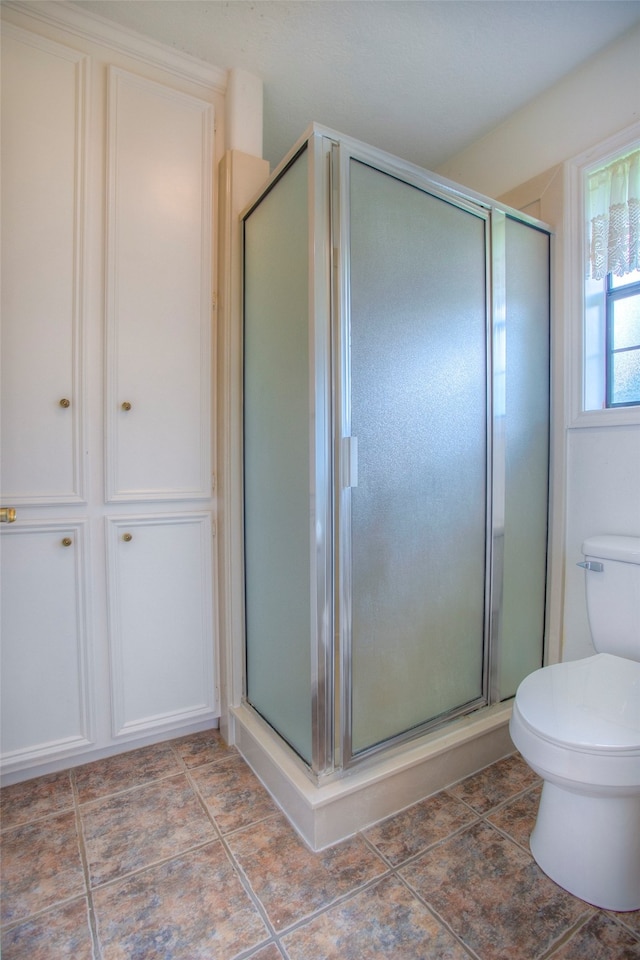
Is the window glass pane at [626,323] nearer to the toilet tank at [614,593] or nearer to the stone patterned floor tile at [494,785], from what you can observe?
the toilet tank at [614,593]

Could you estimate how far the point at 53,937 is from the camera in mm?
1015

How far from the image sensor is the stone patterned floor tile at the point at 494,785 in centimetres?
143

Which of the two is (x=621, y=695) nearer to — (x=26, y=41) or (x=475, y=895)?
(x=475, y=895)

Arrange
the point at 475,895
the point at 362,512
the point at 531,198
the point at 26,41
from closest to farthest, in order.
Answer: the point at 475,895
the point at 362,512
the point at 26,41
the point at 531,198

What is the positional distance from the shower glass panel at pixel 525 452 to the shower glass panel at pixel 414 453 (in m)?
0.15

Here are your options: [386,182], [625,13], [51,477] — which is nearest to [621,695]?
[386,182]

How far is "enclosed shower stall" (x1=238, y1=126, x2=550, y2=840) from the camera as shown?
4.16ft

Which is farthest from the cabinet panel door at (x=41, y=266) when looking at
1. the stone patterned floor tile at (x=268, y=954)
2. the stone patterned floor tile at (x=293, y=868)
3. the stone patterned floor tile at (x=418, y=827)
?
the stone patterned floor tile at (x=418, y=827)

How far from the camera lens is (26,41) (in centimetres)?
142

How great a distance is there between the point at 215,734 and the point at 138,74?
239cm

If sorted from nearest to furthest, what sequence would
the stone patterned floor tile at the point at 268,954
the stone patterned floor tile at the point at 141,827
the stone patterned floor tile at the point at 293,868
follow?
the stone patterned floor tile at the point at 268,954 < the stone patterned floor tile at the point at 293,868 < the stone patterned floor tile at the point at 141,827

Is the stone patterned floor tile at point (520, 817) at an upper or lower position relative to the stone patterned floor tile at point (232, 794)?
upper

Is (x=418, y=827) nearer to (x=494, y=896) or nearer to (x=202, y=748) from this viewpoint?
(x=494, y=896)

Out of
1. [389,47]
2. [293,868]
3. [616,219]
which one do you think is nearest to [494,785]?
[293,868]
